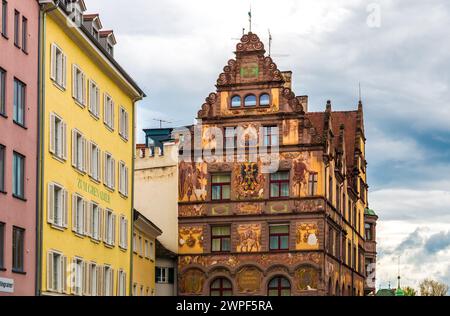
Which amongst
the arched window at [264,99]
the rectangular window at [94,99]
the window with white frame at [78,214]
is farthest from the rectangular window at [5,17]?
the arched window at [264,99]

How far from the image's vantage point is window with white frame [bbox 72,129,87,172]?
1700 inches

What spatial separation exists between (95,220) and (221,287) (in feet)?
60.8

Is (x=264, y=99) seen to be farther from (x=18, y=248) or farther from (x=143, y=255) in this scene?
(x=18, y=248)

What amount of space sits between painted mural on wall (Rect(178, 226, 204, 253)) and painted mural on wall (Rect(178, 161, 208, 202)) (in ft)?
5.99

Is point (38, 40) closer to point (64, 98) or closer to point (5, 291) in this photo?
point (64, 98)

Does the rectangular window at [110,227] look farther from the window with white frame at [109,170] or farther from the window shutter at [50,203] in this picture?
the window shutter at [50,203]

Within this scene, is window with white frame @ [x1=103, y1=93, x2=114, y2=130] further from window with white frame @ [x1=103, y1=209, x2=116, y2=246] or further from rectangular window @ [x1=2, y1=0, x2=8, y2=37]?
rectangular window @ [x1=2, y1=0, x2=8, y2=37]

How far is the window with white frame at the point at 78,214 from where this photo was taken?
42.8 metres

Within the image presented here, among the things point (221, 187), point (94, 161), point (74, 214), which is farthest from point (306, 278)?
point (74, 214)

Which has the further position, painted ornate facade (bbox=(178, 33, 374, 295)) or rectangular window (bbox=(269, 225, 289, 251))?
rectangular window (bbox=(269, 225, 289, 251))

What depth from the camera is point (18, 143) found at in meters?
36.3

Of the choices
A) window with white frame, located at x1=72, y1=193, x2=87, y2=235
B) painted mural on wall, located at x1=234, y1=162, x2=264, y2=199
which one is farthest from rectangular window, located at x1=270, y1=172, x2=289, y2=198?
window with white frame, located at x1=72, y1=193, x2=87, y2=235

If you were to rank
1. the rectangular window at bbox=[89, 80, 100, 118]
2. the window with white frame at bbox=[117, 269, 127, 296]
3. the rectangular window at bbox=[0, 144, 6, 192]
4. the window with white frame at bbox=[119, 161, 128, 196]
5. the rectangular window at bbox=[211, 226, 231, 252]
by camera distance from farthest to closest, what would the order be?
1. the rectangular window at bbox=[211, 226, 231, 252]
2. the window with white frame at bbox=[119, 161, 128, 196]
3. the window with white frame at bbox=[117, 269, 127, 296]
4. the rectangular window at bbox=[89, 80, 100, 118]
5. the rectangular window at bbox=[0, 144, 6, 192]

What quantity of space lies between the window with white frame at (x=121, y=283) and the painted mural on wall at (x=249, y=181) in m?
13.9
